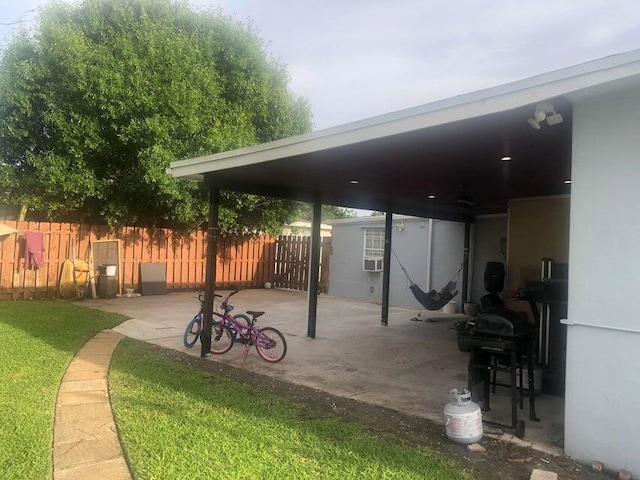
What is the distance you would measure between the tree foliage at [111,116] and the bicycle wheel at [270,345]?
684 centimetres

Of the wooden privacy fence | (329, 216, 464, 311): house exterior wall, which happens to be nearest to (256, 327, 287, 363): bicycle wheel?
(329, 216, 464, 311): house exterior wall

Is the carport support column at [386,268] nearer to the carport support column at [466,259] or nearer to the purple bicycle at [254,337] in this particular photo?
the carport support column at [466,259]

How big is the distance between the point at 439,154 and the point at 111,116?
30.4 ft

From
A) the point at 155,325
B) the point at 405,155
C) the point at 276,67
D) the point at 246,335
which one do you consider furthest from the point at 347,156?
the point at 276,67

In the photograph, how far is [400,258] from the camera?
12477 mm

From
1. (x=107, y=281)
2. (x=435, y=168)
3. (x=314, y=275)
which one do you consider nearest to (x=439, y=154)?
(x=435, y=168)

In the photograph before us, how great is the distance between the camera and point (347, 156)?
4.90 metres

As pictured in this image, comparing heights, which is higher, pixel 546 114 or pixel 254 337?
pixel 546 114

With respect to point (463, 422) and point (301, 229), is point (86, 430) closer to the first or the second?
point (463, 422)

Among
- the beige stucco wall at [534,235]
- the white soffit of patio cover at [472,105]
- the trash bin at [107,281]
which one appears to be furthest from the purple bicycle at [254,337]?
the trash bin at [107,281]

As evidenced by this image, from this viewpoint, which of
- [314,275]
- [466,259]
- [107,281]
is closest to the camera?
[314,275]

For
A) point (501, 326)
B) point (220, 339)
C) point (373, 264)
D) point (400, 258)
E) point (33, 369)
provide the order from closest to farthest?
point (501, 326), point (33, 369), point (220, 339), point (400, 258), point (373, 264)

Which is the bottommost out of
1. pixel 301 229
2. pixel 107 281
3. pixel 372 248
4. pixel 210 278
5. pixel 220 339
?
pixel 220 339

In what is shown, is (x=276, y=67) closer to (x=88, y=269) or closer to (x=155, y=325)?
(x=88, y=269)
